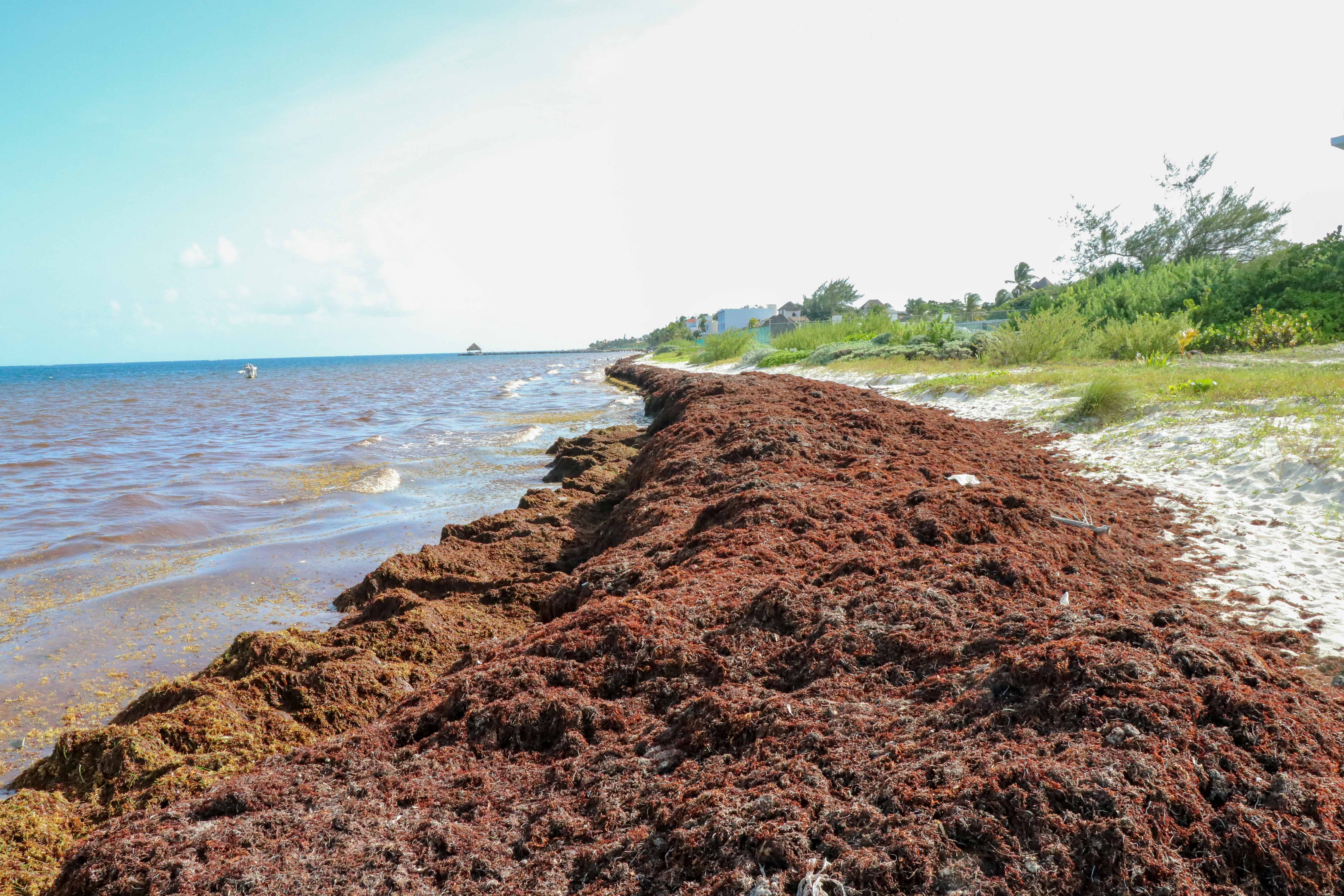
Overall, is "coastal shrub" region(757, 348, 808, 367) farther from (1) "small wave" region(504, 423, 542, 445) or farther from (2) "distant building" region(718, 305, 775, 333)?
(2) "distant building" region(718, 305, 775, 333)

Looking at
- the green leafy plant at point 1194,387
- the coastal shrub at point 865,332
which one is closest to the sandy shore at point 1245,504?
the green leafy plant at point 1194,387

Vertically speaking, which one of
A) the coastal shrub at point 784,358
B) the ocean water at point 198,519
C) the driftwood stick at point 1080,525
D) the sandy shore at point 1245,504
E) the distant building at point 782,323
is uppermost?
the distant building at point 782,323

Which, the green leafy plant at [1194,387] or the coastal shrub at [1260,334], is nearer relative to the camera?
the green leafy plant at [1194,387]

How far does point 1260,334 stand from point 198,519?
2244cm

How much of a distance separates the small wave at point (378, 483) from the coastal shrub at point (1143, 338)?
51.0 ft

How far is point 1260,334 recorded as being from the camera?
17.0m

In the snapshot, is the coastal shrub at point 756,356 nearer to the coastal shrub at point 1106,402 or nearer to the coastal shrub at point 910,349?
the coastal shrub at point 910,349

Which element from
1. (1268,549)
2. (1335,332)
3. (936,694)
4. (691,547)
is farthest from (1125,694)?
(1335,332)

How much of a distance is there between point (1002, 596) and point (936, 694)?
1.08 meters

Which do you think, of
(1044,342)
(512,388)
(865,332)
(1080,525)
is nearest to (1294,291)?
(1044,342)

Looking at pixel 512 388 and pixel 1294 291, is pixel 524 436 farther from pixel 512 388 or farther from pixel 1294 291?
pixel 512 388

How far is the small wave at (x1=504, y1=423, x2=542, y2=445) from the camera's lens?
1761 centimetres

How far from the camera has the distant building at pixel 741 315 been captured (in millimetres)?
100125

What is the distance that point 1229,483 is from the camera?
6602mm
